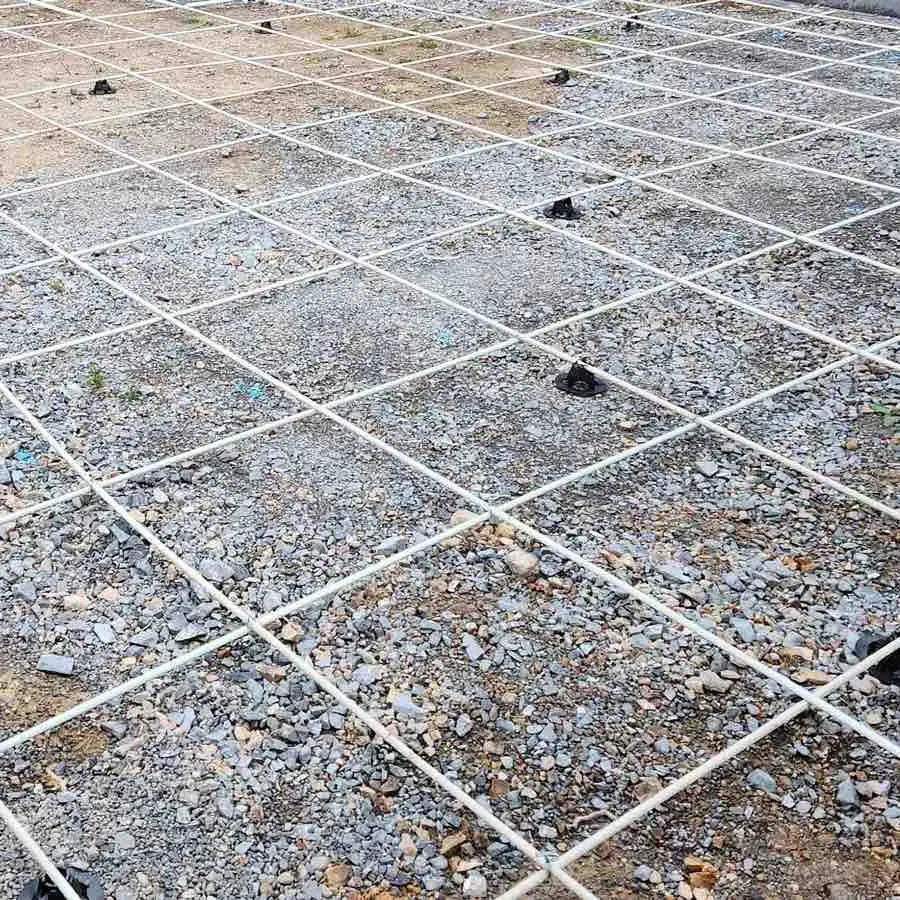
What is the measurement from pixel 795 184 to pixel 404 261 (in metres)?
1.42

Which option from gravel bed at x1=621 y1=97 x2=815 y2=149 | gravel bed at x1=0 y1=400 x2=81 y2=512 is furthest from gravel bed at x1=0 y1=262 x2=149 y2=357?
gravel bed at x1=621 y1=97 x2=815 y2=149

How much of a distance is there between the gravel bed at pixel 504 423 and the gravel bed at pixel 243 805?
0.73m

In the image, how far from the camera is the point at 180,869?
5.47 feet

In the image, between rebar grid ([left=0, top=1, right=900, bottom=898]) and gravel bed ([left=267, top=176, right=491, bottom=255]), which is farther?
gravel bed ([left=267, top=176, right=491, bottom=255])

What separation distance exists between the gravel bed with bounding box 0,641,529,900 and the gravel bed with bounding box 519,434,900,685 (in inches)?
25.0

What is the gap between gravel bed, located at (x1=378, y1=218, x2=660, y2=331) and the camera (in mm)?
3217

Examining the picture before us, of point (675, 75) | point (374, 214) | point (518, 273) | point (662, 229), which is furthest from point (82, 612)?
point (675, 75)

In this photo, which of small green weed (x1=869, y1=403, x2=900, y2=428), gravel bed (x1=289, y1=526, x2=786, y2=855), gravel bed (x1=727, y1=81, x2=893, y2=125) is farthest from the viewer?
gravel bed (x1=727, y1=81, x2=893, y2=125)

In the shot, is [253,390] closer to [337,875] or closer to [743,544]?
[743,544]

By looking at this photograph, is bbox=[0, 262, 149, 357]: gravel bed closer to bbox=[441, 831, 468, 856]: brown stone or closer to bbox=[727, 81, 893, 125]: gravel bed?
bbox=[441, 831, 468, 856]: brown stone

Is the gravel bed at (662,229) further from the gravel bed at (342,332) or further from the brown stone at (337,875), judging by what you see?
the brown stone at (337,875)

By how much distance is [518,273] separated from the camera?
340 cm

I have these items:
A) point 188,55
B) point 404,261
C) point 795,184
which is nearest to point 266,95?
point 188,55

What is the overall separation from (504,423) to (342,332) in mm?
620
